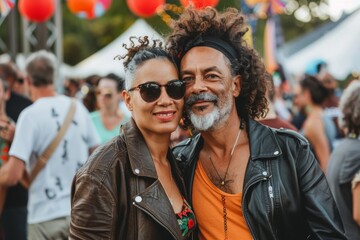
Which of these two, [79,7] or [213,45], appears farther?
[79,7]

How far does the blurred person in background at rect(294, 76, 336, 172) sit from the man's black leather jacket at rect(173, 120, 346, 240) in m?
3.76

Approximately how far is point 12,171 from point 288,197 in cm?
259

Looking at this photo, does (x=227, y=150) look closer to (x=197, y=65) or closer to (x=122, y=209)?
(x=197, y=65)

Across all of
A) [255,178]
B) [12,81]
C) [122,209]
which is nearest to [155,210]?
[122,209]

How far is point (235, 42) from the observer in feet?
12.7

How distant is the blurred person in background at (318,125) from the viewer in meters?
7.20

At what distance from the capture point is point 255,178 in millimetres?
3377

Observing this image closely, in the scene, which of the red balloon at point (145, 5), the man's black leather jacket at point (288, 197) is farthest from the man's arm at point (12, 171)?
the red balloon at point (145, 5)

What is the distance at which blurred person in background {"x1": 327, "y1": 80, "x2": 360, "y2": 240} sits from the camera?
4.50 metres

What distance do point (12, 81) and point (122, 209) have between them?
4.23m

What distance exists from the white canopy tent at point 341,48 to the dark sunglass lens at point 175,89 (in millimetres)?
11304

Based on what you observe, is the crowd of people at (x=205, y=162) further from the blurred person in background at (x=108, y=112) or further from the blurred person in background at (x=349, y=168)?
the blurred person in background at (x=108, y=112)

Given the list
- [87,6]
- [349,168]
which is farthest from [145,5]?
[349,168]

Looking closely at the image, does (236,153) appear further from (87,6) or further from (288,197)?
(87,6)
